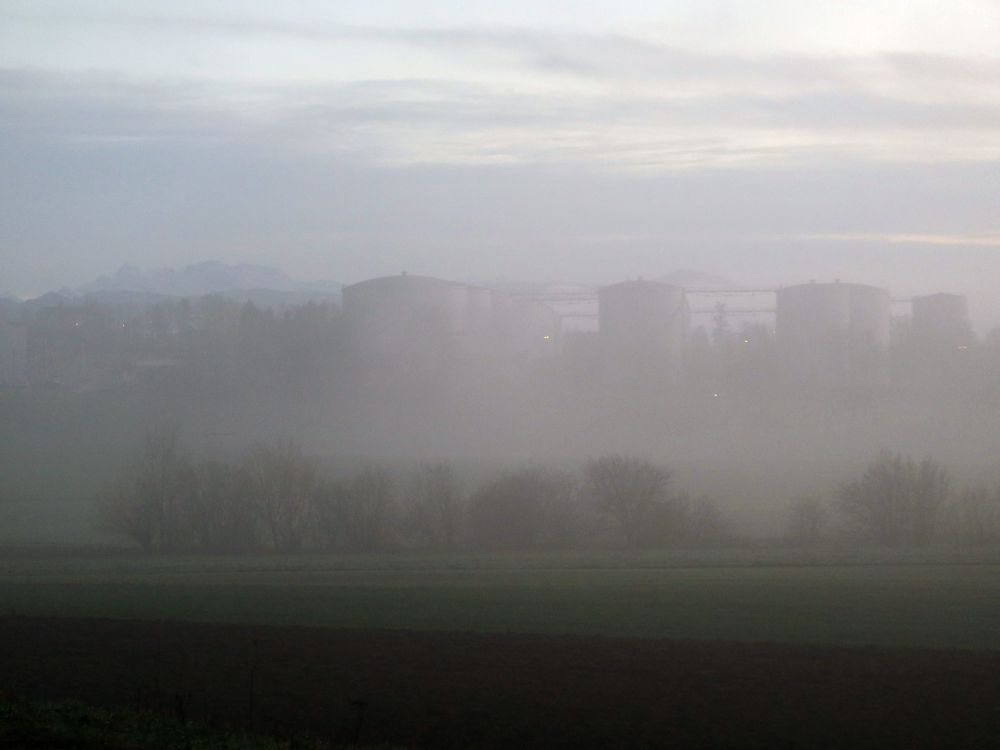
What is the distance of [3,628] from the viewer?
21.3 metres

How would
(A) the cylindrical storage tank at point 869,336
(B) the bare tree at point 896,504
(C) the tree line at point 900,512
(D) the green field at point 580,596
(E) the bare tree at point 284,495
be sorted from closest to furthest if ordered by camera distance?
(D) the green field at point 580,596, (C) the tree line at point 900,512, (B) the bare tree at point 896,504, (E) the bare tree at point 284,495, (A) the cylindrical storage tank at point 869,336

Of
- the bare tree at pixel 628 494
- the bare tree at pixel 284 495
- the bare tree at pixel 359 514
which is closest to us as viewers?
the bare tree at pixel 359 514

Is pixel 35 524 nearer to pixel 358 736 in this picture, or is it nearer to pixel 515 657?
pixel 515 657

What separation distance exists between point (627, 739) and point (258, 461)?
4059cm

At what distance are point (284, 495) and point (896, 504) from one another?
26648 mm

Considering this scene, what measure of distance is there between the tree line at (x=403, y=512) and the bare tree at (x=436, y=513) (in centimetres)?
5

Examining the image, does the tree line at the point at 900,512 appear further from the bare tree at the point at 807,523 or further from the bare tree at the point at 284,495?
the bare tree at the point at 284,495

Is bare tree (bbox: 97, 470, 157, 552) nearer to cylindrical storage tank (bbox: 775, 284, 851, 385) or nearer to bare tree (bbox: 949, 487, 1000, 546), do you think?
bare tree (bbox: 949, 487, 1000, 546)

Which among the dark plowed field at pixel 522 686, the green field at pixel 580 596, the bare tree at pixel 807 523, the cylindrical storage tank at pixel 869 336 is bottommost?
the bare tree at pixel 807 523

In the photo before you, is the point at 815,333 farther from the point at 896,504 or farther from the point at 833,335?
the point at 896,504

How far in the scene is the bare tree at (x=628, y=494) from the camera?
46.6m

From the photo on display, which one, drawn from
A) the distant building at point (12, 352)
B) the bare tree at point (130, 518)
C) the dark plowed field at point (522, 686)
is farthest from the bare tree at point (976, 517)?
the distant building at point (12, 352)

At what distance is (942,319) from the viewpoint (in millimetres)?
82312

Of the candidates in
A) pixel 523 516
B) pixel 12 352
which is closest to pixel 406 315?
pixel 523 516
